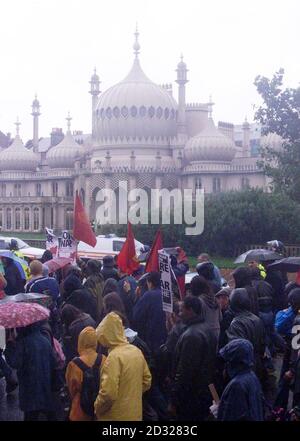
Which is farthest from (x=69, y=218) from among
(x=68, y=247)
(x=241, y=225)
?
(x=68, y=247)

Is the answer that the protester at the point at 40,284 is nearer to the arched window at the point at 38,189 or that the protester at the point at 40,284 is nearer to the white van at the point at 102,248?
the white van at the point at 102,248

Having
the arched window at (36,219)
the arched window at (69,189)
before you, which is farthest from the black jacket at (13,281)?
the arched window at (69,189)

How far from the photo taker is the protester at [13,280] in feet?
37.2

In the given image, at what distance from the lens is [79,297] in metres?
8.42

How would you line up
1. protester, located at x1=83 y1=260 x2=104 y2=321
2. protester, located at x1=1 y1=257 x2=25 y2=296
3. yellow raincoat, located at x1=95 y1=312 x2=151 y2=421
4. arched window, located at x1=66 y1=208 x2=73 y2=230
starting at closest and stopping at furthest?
yellow raincoat, located at x1=95 y1=312 x2=151 y2=421, protester, located at x1=83 y1=260 x2=104 y2=321, protester, located at x1=1 y1=257 x2=25 y2=296, arched window, located at x1=66 y1=208 x2=73 y2=230

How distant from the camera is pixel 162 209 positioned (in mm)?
33125

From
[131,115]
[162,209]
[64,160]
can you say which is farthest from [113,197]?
[162,209]

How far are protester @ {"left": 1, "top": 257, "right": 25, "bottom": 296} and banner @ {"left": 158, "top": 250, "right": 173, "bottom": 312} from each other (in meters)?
3.32

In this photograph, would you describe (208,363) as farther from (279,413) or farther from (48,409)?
(48,409)

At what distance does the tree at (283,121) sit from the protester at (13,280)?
15.1 metres

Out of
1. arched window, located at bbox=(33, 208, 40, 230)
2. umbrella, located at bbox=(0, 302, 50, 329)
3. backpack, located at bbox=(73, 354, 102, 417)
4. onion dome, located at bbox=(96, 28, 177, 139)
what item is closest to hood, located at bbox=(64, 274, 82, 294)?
umbrella, located at bbox=(0, 302, 50, 329)

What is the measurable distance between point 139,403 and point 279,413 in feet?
5.21

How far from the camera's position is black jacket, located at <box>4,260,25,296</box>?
37.2 feet

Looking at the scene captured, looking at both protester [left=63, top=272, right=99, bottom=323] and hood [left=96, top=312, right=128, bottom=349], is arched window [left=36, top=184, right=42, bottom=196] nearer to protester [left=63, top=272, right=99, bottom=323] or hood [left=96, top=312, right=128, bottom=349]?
protester [left=63, top=272, right=99, bottom=323]
